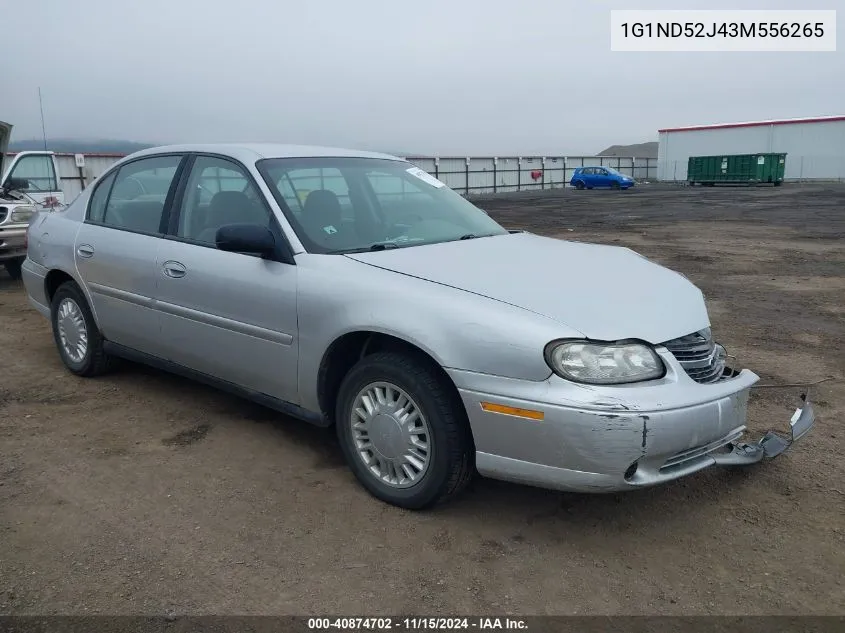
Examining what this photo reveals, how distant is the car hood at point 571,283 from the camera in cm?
293

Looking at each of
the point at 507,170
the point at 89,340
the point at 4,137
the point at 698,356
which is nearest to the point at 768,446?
the point at 698,356

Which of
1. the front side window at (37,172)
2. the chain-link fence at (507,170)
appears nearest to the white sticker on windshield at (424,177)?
the front side window at (37,172)

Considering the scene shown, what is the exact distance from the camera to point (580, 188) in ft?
146

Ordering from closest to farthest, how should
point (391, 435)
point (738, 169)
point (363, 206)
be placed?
1. point (391, 435)
2. point (363, 206)
3. point (738, 169)

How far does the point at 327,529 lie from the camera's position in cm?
313

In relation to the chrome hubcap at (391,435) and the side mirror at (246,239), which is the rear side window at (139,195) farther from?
the chrome hubcap at (391,435)

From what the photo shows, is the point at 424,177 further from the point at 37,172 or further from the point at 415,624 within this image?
the point at 37,172

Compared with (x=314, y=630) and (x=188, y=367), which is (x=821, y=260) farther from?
(x=314, y=630)

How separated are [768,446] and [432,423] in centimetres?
173

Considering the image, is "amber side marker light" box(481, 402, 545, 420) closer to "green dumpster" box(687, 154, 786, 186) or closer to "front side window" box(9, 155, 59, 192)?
"front side window" box(9, 155, 59, 192)

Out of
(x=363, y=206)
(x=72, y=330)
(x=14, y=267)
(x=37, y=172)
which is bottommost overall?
(x=14, y=267)

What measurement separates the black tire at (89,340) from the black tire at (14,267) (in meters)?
5.25

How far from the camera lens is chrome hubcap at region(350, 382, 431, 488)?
3.16 meters

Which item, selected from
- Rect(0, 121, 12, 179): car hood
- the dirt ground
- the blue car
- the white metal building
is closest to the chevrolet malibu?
the dirt ground
